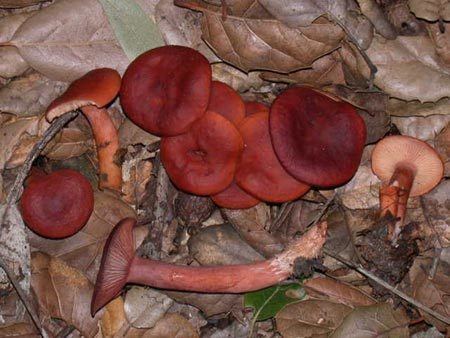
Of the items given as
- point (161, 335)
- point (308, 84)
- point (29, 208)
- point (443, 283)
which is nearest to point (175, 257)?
point (161, 335)

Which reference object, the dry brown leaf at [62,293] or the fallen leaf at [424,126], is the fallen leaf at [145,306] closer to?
the dry brown leaf at [62,293]

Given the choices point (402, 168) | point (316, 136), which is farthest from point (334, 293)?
point (316, 136)

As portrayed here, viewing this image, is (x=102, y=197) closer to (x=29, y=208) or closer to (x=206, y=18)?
(x=29, y=208)

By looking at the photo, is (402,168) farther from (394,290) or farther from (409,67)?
(394,290)

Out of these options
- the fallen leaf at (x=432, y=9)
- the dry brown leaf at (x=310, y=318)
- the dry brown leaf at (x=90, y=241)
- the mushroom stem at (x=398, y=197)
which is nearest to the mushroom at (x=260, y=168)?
the mushroom stem at (x=398, y=197)

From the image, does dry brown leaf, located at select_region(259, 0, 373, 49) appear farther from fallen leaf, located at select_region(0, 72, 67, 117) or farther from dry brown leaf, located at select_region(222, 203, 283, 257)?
fallen leaf, located at select_region(0, 72, 67, 117)

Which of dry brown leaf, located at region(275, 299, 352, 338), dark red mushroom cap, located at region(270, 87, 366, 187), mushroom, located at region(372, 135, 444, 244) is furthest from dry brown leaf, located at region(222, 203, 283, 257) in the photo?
mushroom, located at region(372, 135, 444, 244)
